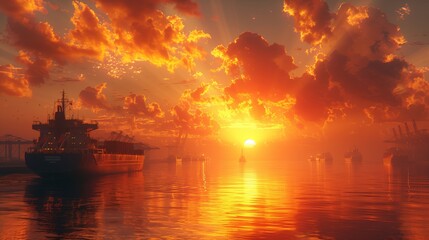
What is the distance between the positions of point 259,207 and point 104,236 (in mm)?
21555

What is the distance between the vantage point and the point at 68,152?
349 ft

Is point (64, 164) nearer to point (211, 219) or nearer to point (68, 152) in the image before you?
point (68, 152)

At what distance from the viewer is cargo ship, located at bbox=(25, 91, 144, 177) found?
10044 centimetres

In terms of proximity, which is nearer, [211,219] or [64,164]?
[211,219]

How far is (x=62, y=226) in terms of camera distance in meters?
31.5

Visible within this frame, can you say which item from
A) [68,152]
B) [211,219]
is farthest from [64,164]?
[211,219]

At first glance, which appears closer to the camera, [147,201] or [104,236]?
[104,236]

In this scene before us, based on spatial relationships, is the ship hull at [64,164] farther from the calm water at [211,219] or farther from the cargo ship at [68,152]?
the calm water at [211,219]

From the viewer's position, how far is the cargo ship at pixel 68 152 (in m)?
100

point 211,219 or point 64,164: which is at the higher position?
point 64,164

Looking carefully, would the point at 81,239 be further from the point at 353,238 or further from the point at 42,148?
the point at 42,148

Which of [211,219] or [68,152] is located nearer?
[211,219]

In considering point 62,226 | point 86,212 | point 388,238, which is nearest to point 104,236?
point 62,226

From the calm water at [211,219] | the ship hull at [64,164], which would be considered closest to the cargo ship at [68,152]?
the ship hull at [64,164]
